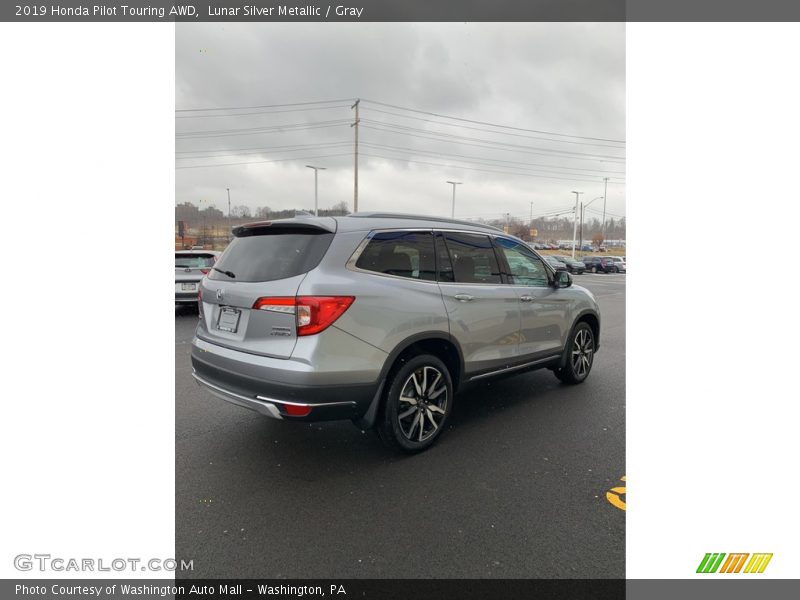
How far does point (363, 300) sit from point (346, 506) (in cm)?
130

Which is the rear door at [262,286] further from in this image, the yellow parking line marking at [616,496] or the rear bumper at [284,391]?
the yellow parking line marking at [616,496]

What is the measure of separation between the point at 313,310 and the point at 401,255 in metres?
0.92

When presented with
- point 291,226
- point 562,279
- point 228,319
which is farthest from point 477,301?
point 228,319

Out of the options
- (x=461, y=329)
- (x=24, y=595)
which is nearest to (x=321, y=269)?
(x=461, y=329)

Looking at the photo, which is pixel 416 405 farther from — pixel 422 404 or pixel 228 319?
pixel 228 319

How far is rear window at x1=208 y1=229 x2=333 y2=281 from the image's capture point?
3039mm

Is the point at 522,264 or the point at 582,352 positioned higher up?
the point at 522,264

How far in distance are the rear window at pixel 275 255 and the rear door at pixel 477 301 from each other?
Answer: 1.10 meters

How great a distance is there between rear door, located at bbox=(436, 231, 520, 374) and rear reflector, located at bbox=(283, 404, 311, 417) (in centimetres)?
134

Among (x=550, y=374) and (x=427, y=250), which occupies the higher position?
(x=427, y=250)

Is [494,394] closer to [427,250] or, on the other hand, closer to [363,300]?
[427,250]

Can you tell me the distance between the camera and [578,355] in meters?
5.27

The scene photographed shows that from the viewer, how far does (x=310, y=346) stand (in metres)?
2.83

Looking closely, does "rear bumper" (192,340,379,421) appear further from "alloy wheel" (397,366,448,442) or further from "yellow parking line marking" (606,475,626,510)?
"yellow parking line marking" (606,475,626,510)
